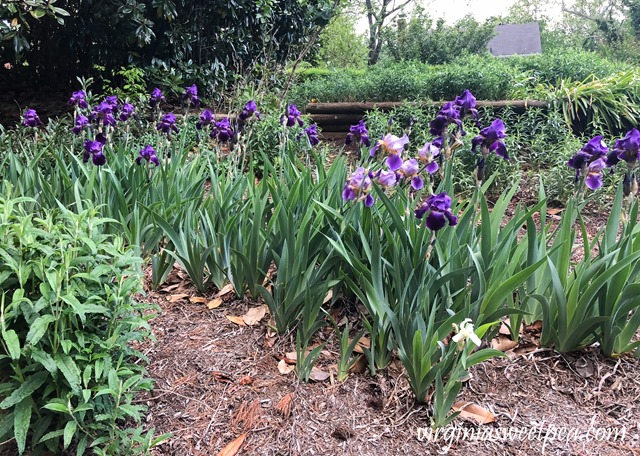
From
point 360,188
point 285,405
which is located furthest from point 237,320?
point 360,188

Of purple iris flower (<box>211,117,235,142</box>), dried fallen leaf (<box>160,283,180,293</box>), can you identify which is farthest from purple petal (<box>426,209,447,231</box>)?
purple iris flower (<box>211,117,235,142</box>)

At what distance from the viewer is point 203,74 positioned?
6.44 metres

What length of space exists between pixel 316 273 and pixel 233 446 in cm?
71

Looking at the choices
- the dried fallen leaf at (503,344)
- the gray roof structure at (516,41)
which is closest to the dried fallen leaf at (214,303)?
the dried fallen leaf at (503,344)

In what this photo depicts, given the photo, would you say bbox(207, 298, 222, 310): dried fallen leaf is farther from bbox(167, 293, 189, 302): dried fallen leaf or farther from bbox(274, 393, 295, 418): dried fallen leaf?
bbox(274, 393, 295, 418): dried fallen leaf

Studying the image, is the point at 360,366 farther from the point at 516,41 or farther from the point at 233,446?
the point at 516,41

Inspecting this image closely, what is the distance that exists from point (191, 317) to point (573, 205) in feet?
5.68

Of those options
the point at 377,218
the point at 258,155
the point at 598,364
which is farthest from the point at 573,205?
the point at 258,155

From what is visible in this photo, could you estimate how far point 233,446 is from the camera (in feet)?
5.04

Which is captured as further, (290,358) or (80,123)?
(80,123)

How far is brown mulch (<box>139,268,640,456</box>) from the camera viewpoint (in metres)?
1.54

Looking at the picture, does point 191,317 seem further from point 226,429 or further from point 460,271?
point 460,271

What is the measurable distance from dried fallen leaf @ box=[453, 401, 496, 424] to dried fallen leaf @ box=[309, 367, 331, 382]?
0.47 meters

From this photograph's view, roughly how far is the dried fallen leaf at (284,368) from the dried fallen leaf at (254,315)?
0.29 metres
